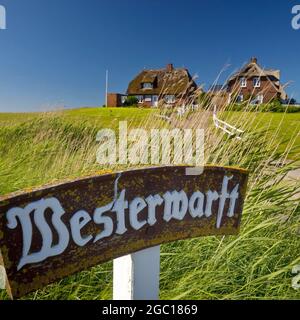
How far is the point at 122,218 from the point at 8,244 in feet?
1.21

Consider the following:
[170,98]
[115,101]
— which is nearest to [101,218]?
[170,98]

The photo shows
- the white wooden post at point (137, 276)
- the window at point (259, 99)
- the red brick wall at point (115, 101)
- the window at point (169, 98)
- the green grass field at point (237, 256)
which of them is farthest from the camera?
the red brick wall at point (115, 101)

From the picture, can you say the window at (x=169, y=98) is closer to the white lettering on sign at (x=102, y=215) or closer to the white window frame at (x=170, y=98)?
the white window frame at (x=170, y=98)

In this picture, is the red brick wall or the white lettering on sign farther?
the red brick wall

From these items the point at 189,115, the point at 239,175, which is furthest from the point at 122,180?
the point at 189,115

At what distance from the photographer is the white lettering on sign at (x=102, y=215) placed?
108 centimetres

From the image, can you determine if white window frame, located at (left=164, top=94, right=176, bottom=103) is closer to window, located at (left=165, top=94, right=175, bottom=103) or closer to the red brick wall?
window, located at (left=165, top=94, right=175, bottom=103)

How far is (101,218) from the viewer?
121 cm

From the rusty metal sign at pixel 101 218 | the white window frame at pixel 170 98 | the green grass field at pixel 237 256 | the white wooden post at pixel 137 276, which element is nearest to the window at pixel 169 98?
the white window frame at pixel 170 98

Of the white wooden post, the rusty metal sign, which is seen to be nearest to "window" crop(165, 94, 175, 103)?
the rusty metal sign

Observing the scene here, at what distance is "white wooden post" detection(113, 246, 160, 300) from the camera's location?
1.34 metres

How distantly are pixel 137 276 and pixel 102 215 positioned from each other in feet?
0.99

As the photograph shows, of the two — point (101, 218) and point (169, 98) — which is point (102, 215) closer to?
point (101, 218)

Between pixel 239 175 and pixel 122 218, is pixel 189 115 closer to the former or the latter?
pixel 239 175
